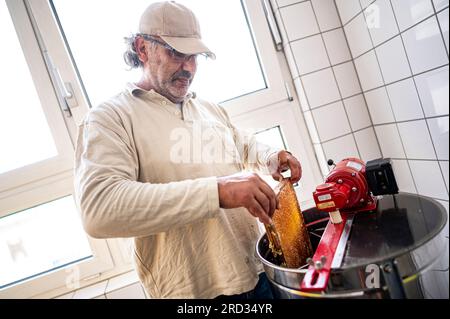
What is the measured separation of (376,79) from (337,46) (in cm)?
29

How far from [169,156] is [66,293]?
1179 mm

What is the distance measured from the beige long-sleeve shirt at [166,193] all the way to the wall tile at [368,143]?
0.66 metres

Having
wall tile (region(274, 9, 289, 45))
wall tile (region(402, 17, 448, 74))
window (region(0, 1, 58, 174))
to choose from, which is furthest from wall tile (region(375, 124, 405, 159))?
window (region(0, 1, 58, 174))

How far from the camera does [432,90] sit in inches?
40.6

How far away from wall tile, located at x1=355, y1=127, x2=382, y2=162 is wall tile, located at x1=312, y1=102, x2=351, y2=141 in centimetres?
7

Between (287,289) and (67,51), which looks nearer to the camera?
(287,289)

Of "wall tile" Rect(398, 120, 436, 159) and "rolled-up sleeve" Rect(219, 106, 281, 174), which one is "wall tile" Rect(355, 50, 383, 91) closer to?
"wall tile" Rect(398, 120, 436, 159)

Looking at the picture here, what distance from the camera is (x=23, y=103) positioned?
5.26 ft

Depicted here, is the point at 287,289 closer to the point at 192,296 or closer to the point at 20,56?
the point at 192,296

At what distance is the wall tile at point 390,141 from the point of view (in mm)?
1361

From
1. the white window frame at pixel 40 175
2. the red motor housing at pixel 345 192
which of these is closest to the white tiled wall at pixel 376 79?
the red motor housing at pixel 345 192

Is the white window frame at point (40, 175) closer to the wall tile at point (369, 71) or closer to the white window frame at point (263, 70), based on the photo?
the white window frame at point (263, 70)

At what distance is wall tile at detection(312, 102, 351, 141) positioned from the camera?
1547 mm

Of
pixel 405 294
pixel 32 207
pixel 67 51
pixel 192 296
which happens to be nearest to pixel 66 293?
pixel 32 207
